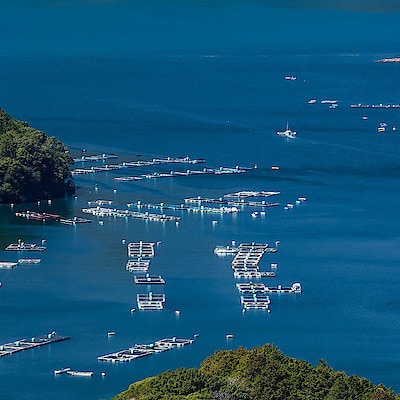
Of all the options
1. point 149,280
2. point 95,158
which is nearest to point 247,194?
point 95,158

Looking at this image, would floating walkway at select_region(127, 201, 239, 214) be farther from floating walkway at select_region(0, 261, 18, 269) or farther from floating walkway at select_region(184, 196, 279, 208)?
floating walkway at select_region(0, 261, 18, 269)

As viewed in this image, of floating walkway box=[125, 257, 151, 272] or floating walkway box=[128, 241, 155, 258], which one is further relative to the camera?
floating walkway box=[128, 241, 155, 258]

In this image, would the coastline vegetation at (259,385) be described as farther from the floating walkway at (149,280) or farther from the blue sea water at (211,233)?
the floating walkway at (149,280)

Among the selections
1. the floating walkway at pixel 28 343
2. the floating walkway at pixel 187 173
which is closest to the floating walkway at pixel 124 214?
the floating walkway at pixel 187 173

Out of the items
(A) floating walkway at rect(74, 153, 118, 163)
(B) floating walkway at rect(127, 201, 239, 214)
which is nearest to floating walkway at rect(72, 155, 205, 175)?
(A) floating walkway at rect(74, 153, 118, 163)

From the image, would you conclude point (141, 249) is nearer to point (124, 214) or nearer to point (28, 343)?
point (124, 214)

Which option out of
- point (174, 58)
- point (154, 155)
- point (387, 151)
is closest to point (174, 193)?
point (154, 155)
